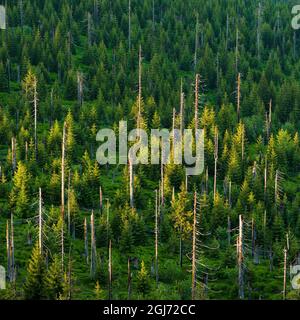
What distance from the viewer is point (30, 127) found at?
3848 inches

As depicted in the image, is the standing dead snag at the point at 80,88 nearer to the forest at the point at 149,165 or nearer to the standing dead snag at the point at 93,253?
the forest at the point at 149,165

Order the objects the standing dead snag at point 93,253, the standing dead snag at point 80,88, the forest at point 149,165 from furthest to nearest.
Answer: the standing dead snag at point 80,88 < the standing dead snag at point 93,253 < the forest at point 149,165

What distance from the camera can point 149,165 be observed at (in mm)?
91375

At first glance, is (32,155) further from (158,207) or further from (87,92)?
(87,92)

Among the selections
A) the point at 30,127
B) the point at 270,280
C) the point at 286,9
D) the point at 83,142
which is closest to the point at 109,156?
the point at 83,142

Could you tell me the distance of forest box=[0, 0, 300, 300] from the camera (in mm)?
69500

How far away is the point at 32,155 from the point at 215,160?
73.3 ft

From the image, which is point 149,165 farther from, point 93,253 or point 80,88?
point 80,88

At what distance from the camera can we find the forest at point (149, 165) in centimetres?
6950

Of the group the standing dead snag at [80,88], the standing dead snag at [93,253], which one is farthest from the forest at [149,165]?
the standing dead snag at [80,88]

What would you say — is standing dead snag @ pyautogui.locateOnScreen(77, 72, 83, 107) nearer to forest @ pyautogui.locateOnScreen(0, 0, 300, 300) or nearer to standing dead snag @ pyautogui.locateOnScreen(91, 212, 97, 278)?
forest @ pyautogui.locateOnScreen(0, 0, 300, 300)

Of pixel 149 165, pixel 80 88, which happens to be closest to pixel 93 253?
pixel 149 165

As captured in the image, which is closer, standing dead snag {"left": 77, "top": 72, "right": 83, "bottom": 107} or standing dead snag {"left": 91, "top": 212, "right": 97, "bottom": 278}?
standing dead snag {"left": 91, "top": 212, "right": 97, "bottom": 278}

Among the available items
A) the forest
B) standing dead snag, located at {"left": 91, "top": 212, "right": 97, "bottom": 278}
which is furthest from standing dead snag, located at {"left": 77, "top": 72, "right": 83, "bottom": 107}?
standing dead snag, located at {"left": 91, "top": 212, "right": 97, "bottom": 278}
